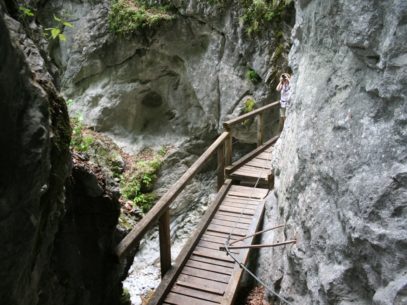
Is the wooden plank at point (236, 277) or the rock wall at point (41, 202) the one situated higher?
the rock wall at point (41, 202)

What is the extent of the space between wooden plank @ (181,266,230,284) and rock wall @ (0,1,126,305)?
1905 mm

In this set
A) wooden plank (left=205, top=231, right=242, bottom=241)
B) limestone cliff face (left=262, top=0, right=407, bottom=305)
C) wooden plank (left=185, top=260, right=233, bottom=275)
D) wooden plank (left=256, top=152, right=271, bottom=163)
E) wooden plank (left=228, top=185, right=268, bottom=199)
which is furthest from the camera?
wooden plank (left=256, top=152, right=271, bottom=163)

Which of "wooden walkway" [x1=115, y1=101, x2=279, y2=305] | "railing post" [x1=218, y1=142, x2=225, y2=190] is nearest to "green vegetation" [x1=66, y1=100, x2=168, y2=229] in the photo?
"railing post" [x1=218, y1=142, x2=225, y2=190]

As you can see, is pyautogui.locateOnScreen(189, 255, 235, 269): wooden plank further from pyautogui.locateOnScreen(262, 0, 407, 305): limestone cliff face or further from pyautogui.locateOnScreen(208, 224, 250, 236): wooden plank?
pyautogui.locateOnScreen(262, 0, 407, 305): limestone cliff face

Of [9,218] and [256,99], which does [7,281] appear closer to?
[9,218]

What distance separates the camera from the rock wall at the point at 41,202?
1.89m

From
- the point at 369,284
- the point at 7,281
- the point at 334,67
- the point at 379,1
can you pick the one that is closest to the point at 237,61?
the point at 334,67

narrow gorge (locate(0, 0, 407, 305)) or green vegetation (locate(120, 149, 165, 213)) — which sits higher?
narrow gorge (locate(0, 0, 407, 305))

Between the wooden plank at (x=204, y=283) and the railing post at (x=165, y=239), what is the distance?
0.28 metres

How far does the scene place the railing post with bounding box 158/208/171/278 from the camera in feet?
15.9

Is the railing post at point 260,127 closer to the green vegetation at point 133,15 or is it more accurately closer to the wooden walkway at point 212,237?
the wooden walkway at point 212,237

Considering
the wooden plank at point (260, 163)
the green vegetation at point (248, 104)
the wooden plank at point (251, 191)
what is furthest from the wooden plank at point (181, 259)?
the green vegetation at point (248, 104)

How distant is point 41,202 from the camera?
89.3 inches

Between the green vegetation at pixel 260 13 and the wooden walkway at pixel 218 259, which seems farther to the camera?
the green vegetation at pixel 260 13
